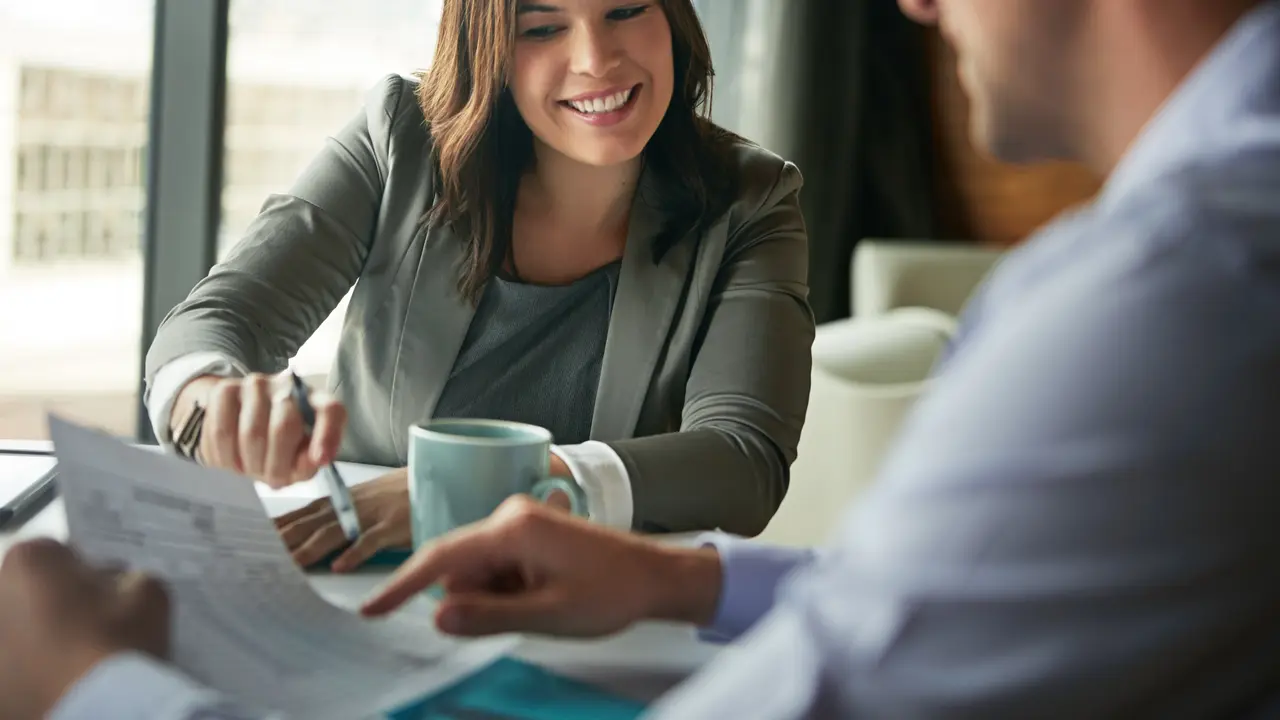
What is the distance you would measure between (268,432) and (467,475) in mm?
211

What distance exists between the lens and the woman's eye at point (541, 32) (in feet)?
4.80

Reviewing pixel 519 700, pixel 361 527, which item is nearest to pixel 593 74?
pixel 361 527

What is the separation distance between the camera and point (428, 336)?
1457 mm

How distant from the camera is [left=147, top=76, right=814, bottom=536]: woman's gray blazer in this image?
4.38 ft

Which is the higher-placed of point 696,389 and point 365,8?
point 365,8

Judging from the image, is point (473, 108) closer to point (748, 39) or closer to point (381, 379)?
point (381, 379)

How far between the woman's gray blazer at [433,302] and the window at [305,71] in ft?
4.72

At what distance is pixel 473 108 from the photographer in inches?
58.9

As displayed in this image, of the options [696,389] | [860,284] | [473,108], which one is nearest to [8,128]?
[860,284]

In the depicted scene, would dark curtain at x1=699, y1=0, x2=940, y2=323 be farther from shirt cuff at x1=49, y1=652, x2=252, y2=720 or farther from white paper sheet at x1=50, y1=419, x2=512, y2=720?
shirt cuff at x1=49, y1=652, x2=252, y2=720

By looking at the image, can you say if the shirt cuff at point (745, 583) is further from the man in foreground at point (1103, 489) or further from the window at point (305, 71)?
the window at point (305, 71)

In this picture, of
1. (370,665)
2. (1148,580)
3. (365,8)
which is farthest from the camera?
(365,8)

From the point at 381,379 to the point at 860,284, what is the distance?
2.30 metres

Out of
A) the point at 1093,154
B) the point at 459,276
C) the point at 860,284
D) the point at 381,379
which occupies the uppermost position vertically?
the point at 1093,154
